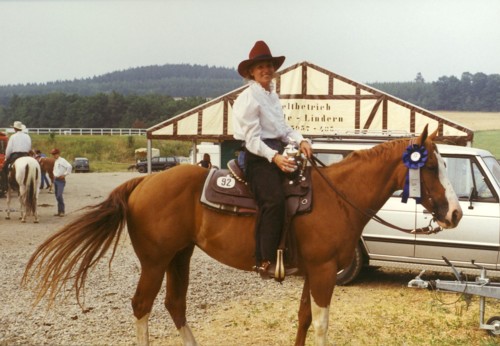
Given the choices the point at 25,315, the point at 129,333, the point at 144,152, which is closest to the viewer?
the point at 129,333

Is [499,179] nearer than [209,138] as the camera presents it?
Yes

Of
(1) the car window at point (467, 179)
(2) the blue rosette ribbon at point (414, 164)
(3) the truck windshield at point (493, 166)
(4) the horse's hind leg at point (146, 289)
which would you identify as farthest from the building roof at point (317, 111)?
(4) the horse's hind leg at point (146, 289)

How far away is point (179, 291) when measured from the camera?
540cm

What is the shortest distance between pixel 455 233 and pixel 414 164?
3768 millimetres

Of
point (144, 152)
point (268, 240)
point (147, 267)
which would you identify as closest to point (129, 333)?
point (147, 267)

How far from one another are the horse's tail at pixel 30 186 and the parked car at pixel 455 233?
9987 mm

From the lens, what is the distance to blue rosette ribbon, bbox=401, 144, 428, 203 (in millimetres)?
4656

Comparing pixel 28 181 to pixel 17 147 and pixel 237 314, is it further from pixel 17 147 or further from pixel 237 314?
pixel 237 314

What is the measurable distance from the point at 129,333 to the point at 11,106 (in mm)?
126853

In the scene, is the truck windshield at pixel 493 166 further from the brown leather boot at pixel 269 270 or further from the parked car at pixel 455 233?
the brown leather boot at pixel 269 270

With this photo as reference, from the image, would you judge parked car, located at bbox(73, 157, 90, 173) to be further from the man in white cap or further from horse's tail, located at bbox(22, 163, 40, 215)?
horse's tail, located at bbox(22, 163, 40, 215)

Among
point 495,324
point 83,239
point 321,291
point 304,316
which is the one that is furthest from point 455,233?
point 83,239

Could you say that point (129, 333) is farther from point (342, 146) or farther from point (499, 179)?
point (499, 179)

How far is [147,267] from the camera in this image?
5023mm
